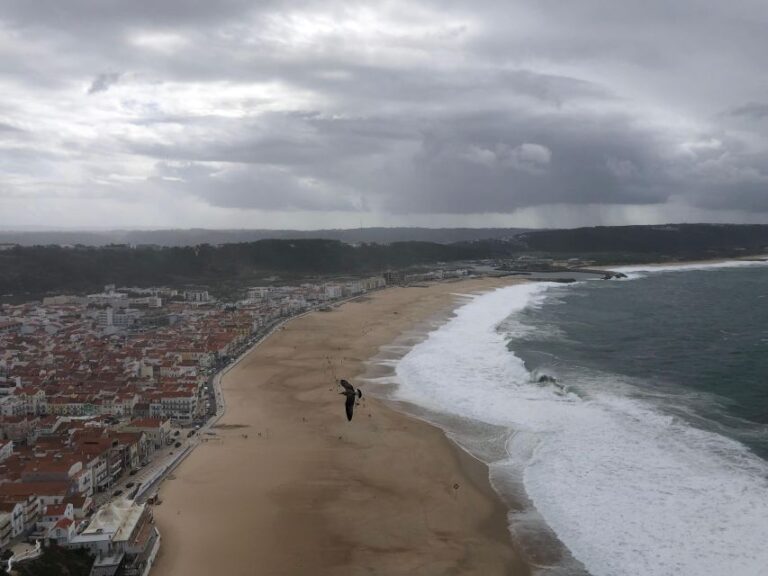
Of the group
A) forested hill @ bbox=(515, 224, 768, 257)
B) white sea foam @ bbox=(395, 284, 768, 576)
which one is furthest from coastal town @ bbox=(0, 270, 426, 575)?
forested hill @ bbox=(515, 224, 768, 257)

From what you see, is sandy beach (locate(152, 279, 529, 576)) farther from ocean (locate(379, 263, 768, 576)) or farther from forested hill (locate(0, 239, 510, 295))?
forested hill (locate(0, 239, 510, 295))

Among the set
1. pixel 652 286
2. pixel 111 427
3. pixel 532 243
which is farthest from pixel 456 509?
pixel 532 243

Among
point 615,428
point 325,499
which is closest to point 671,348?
point 615,428

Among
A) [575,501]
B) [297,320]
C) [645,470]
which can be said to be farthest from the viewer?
[297,320]

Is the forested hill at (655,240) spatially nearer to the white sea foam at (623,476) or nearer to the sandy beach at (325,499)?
the white sea foam at (623,476)

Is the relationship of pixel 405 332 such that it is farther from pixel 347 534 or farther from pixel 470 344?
pixel 347 534

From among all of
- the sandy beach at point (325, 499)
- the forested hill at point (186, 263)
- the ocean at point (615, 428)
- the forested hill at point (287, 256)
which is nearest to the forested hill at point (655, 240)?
the forested hill at point (287, 256)
